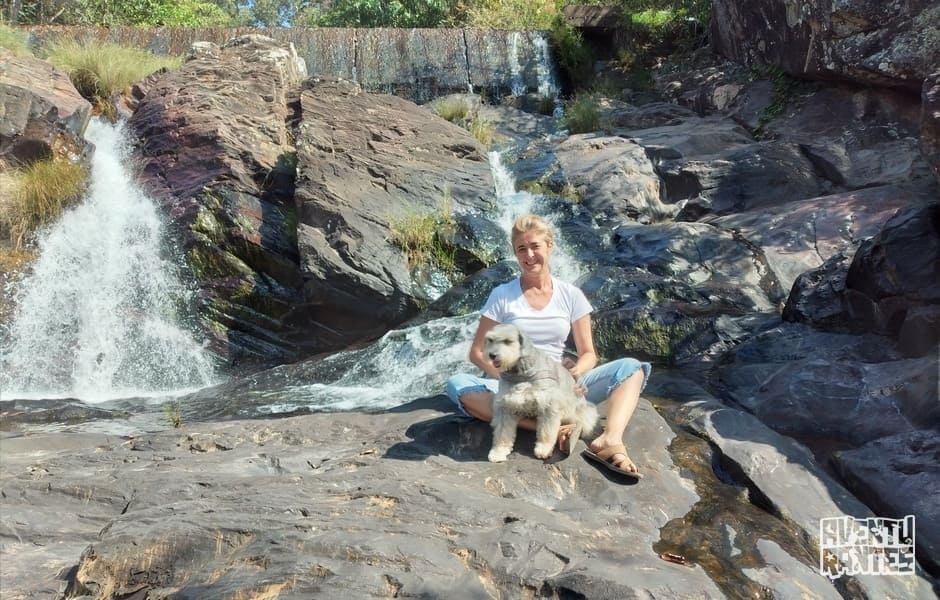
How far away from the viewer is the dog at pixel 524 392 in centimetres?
364

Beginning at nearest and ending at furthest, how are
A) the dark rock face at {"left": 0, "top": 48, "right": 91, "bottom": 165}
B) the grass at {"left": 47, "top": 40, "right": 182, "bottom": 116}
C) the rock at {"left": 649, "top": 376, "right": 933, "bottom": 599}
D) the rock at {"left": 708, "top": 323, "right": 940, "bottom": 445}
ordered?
the rock at {"left": 649, "top": 376, "right": 933, "bottom": 599} < the rock at {"left": 708, "top": 323, "right": 940, "bottom": 445} < the dark rock face at {"left": 0, "top": 48, "right": 91, "bottom": 165} < the grass at {"left": 47, "top": 40, "right": 182, "bottom": 116}

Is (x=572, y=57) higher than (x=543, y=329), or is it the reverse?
(x=572, y=57)

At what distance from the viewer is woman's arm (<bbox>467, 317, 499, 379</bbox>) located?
12.6ft

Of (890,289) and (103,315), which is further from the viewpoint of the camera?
(103,315)

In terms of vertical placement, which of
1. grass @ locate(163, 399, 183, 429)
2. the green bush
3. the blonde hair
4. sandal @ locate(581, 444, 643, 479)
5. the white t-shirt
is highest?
the green bush

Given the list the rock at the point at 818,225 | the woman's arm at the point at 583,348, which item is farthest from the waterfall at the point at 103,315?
the rock at the point at 818,225

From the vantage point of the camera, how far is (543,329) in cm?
413

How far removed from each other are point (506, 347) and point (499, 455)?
23.7 inches

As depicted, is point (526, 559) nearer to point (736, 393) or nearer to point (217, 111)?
point (736, 393)

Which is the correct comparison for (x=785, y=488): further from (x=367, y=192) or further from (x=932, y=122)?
(x=367, y=192)

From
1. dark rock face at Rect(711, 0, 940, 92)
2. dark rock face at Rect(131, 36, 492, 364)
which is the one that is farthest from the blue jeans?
dark rock face at Rect(711, 0, 940, 92)

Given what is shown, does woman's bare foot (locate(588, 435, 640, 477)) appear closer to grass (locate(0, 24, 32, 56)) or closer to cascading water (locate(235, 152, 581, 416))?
cascading water (locate(235, 152, 581, 416))

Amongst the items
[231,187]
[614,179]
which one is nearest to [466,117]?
[614,179]

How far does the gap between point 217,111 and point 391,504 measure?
7402mm
